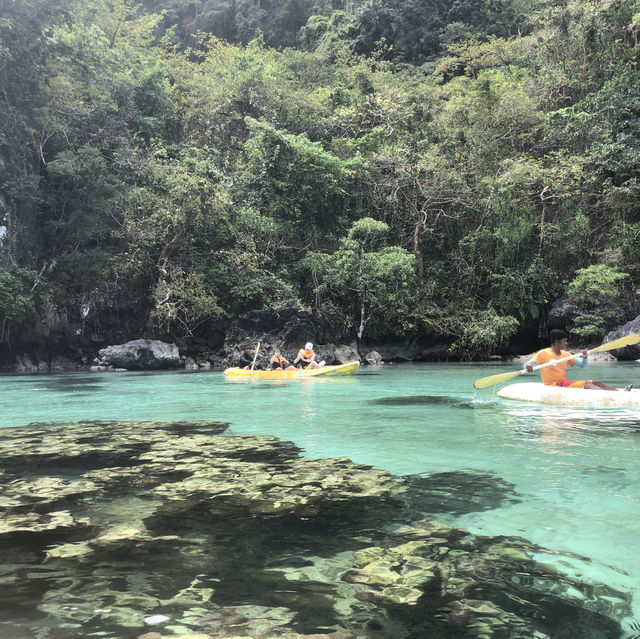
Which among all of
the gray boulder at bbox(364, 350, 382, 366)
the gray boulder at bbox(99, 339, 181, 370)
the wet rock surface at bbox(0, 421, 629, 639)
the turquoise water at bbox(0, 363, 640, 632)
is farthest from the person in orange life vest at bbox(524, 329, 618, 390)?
the gray boulder at bbox(99, 339, 181, 370)

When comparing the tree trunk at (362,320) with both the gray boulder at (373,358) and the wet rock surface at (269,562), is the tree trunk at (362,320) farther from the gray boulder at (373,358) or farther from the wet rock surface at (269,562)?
the wet rock surface at (269,562)

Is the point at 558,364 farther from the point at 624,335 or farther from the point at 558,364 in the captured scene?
the point at 624,335

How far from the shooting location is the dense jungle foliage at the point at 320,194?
1591cm

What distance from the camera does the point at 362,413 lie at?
6.51 m

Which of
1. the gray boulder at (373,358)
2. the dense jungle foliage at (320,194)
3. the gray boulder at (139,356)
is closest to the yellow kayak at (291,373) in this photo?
the dense jungle foliage at (320,194)

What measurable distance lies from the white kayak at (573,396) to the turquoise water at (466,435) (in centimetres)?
17

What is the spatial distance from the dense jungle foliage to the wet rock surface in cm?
1295

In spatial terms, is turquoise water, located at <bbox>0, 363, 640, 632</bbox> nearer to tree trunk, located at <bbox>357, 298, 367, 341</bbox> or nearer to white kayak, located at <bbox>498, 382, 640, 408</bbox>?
white kayak, located at <bbox>498, 382, 640, 408</bbox>

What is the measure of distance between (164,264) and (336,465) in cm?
1379

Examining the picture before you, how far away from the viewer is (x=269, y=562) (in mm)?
2072

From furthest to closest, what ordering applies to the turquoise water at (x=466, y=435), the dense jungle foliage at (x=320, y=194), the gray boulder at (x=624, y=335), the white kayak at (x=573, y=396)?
the dense jungle foliage at (x=320, y=194)
the gray boulder at (x=624, y=335)
the white kayak at (x=573, y=396)
the turquoise water at (x=466, y=435)

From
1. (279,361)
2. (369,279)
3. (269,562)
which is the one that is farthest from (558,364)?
(369,279)

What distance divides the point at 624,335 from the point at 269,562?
15903 millimetres

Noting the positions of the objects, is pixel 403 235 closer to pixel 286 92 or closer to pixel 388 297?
pixel 388 297
